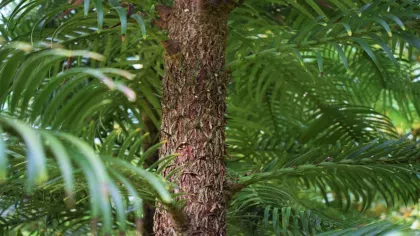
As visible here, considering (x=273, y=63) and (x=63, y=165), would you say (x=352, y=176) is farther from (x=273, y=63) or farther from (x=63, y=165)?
(x=63, y=165)

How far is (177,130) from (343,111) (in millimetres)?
437

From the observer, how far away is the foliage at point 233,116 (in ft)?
1.02

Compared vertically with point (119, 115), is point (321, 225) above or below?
below

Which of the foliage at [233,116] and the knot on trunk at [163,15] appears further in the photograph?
the knot on trunk at [163,15]

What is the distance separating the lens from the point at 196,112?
50 centimetres

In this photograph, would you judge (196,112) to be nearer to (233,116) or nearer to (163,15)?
(163,15)

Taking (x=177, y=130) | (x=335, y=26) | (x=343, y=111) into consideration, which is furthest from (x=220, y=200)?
(x=343, y=111)

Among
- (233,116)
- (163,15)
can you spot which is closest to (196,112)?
(163,15)

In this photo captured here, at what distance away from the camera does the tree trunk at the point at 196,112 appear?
1.59ft

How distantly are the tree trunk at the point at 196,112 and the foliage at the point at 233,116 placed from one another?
0.9 inches

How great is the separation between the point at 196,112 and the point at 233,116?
0.29m

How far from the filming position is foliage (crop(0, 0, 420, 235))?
31 centimetres

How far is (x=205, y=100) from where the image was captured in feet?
1.65

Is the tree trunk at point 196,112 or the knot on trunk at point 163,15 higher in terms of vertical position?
the knot on trunk at point 163,15
